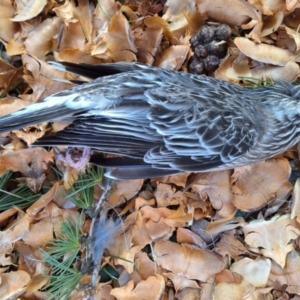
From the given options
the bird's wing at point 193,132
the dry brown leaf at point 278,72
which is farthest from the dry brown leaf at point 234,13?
the bird's wing at point 193,132

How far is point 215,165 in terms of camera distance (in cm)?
172

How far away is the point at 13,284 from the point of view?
1986 mm

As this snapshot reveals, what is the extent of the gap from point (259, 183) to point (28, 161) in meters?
0.86

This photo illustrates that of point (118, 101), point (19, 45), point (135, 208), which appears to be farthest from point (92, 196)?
point (19, 45)

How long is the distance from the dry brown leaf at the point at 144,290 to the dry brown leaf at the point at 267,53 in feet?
2.88

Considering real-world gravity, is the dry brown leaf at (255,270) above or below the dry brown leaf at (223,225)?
below

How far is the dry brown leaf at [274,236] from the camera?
1.92m

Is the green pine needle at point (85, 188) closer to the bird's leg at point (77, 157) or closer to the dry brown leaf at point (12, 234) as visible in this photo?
the bird's leg at point (77, 157)

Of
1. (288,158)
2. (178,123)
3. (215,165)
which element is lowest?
(288,158)

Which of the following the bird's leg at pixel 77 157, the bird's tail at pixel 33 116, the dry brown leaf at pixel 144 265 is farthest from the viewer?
the dry brown leaf at pixel 144 265

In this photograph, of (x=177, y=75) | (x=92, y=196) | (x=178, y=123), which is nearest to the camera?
(x=178, y=123)

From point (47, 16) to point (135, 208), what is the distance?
0.81 m

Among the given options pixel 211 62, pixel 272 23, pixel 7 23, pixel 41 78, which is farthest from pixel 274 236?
pixel 7 23

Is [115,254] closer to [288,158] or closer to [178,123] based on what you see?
[178,123]
